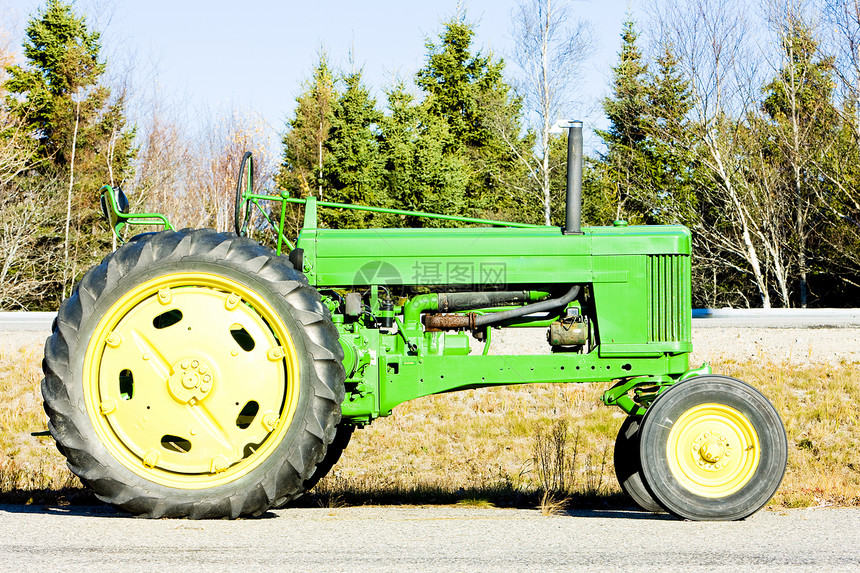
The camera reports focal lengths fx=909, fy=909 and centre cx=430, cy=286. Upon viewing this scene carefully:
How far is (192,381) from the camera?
477 cm

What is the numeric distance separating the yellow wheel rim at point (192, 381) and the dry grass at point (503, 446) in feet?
4.46

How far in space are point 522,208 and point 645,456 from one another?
981 inches

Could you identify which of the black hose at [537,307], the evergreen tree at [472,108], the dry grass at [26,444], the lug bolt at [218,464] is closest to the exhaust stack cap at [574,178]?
the black hose at [537,307]

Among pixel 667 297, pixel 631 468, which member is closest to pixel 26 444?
pixel 631 468

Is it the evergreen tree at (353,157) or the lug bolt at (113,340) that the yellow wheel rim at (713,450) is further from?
the evergreen tree at (353,157)

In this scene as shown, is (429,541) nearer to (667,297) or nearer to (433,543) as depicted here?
(433,543)

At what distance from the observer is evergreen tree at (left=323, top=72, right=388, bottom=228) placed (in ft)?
93.3

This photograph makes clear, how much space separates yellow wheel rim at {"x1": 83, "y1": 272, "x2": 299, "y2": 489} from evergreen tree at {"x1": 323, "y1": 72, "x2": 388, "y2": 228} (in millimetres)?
→ 22779

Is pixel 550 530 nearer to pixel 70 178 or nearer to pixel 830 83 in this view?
pixel 830 83

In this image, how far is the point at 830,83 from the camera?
24.0 metres

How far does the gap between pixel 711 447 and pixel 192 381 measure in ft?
9.14

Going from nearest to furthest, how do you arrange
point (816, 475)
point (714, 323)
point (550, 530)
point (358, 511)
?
point (550, 530) → point (358, 511) → point (816, 475) → point (714, 323)

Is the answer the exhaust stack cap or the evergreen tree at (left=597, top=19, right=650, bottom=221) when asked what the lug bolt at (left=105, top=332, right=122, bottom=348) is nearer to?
the exhaust stack cap

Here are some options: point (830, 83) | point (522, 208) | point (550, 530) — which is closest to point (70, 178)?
point (522, 208)
